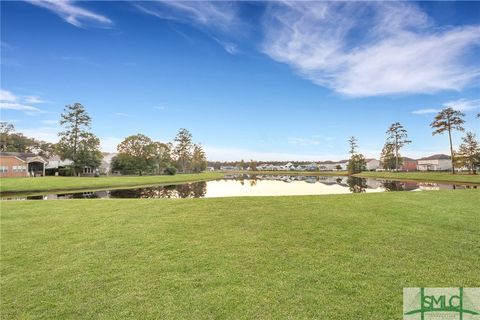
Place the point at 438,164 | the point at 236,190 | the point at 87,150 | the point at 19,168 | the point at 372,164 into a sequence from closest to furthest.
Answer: the point at 236,190 < the point at 19,168 < the point at 87,150 < the point at 438,164 < the point at 372,164

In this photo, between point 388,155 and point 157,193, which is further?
point 388,155

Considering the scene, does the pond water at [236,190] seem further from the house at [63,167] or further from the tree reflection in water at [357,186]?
the house at [63,167]

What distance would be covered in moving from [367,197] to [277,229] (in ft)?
22.7

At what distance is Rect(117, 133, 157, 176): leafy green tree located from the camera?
6031cm

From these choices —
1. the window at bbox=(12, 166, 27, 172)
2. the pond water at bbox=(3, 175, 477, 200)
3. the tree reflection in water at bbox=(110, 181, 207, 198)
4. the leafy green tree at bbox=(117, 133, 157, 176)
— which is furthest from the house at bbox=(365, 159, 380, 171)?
the window at bbox=(12, 166, 27, 172)

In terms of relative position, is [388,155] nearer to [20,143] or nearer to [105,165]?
[105,165]

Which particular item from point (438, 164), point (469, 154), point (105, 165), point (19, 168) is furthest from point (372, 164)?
point (19, 168)

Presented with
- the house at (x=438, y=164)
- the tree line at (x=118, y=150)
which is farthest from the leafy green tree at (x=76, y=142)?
the house at (x=438, y=164)

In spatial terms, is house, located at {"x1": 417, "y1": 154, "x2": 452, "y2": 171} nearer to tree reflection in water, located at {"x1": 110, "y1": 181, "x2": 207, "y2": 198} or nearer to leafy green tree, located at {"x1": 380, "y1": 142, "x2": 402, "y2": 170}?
leafy green tree, located at {"x1": 380, "y1": 142, "x2": 402, "y2": 170}

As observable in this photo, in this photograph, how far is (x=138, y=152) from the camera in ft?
201

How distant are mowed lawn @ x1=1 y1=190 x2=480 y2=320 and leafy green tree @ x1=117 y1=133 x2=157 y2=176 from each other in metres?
53.3

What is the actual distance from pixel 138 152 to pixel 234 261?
61.3 metres

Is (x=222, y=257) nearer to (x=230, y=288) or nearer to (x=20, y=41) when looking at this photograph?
(x=230, y=288)

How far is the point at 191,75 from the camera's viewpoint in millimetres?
21969
